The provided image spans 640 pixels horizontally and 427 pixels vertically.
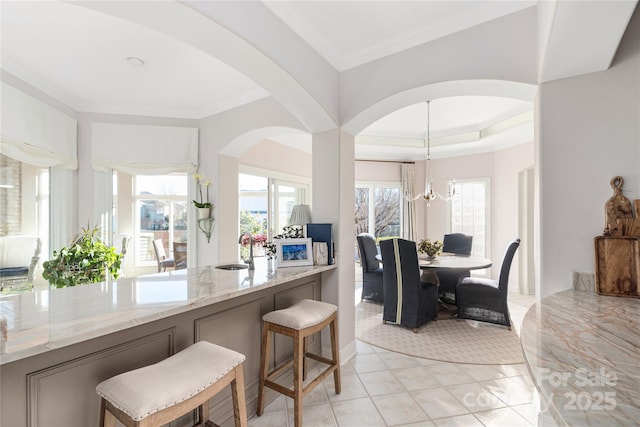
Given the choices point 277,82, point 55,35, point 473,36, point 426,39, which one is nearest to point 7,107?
point 55,35

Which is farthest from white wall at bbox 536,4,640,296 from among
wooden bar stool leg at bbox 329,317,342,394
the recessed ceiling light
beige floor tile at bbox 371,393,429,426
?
the recessed ceiling light

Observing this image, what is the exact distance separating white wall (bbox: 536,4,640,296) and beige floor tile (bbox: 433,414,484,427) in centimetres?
95

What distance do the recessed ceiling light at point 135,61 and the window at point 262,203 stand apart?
1995 mm

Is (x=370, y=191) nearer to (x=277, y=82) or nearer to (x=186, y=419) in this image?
(x=277, y=82)

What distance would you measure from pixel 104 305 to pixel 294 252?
142 centimetres

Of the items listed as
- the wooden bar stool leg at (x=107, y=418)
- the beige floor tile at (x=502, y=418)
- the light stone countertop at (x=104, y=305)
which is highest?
the light stone countertop at (x=104, y=305)

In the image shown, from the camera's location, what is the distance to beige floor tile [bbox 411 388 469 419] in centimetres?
216

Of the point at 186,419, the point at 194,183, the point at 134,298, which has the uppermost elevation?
the point at 194,183

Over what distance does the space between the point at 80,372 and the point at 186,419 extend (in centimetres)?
68

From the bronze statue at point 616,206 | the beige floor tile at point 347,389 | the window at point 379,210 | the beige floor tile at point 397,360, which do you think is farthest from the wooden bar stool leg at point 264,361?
the window at point 379,210

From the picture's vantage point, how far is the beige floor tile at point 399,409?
210cm

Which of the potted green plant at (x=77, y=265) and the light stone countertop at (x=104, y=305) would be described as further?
the potted green plant at (x=77, y=265)

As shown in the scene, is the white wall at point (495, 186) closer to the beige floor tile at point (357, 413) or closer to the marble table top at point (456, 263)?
the marble table top at point (456, 263)

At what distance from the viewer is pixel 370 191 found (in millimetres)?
6703
